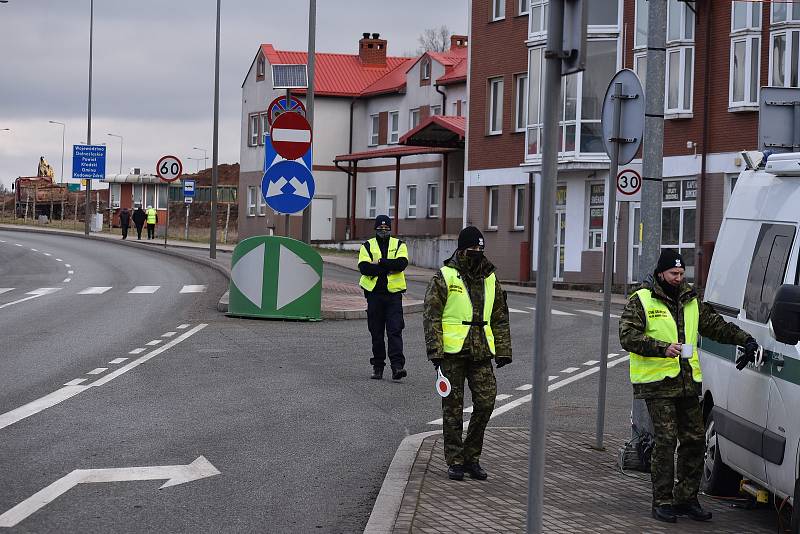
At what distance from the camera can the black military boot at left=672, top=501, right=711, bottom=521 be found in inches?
336

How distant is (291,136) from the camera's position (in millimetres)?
21531

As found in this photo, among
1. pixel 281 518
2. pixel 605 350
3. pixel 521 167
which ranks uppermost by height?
pixel 521 167

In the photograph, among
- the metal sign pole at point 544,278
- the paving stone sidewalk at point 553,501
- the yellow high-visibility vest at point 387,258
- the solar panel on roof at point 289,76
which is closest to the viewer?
the metal sign pole at point 544,278

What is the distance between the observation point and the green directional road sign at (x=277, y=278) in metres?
22.5

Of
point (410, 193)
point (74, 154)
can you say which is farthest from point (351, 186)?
point (74, 154)

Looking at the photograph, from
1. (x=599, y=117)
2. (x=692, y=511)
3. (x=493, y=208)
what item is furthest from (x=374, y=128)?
(x=692, y=511)

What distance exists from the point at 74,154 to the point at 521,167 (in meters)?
34.7

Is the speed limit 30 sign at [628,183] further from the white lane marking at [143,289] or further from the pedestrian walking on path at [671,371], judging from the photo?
the white lane marking at [143,289]

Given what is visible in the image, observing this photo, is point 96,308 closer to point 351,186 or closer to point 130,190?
point 351,186

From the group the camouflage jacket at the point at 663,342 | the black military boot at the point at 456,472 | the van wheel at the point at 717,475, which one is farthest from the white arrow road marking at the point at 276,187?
the camouflage jacket at the point at 663,342

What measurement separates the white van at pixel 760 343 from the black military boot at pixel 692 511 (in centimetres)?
35

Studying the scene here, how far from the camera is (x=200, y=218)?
314ft

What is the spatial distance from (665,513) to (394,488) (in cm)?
165

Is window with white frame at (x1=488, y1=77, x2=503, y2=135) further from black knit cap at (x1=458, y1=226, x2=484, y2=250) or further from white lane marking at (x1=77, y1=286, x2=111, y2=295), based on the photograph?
black knit cap at (x1=458, y1=226, x2=484, y2=250)
